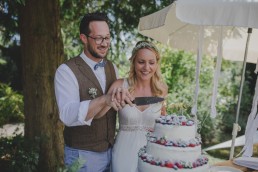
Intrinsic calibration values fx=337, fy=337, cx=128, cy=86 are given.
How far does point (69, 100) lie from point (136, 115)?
0.93 meters

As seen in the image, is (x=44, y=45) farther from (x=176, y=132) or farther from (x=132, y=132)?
(x=176, y=132)

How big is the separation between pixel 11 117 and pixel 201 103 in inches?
291

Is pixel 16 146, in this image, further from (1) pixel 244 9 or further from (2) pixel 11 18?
(1) pixel 244 9

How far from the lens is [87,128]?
117 inches

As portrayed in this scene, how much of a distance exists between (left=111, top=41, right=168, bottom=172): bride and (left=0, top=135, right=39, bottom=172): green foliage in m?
1.55

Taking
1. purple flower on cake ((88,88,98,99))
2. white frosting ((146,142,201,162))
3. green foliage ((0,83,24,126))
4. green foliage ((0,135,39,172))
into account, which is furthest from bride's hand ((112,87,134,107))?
green foliage ((0,83,24,126))

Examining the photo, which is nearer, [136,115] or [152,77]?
[136,115]

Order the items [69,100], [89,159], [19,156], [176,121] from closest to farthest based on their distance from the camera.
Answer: [176,121] → [69,100] → [89,159] → [19,156]

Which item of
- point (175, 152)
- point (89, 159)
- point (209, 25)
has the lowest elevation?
point (89, 159)

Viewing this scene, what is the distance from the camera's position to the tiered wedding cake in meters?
2.34

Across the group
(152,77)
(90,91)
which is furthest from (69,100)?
(152,77)

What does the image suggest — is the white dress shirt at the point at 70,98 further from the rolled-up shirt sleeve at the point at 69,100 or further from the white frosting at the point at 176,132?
the white frosting at the point at 176,132

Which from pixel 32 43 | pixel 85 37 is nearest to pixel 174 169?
pixel 85 37

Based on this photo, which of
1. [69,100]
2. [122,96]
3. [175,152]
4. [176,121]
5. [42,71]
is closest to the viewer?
[122,96]
